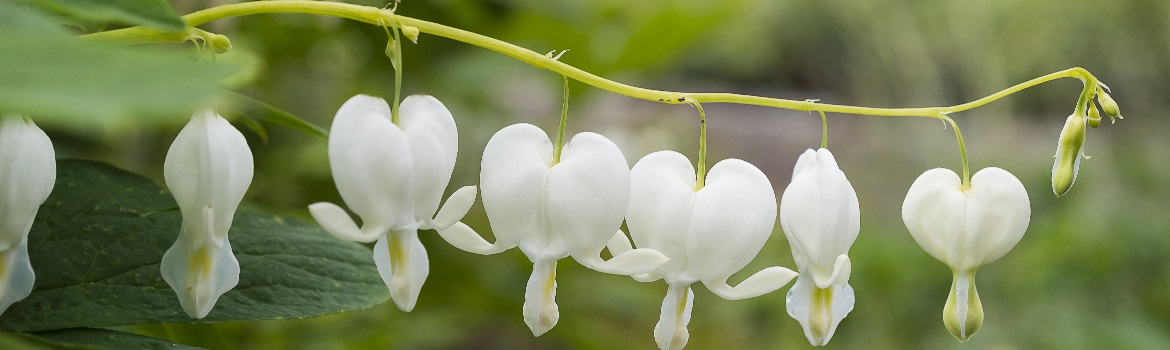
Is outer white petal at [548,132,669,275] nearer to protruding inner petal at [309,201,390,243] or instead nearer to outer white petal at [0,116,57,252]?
protruding inner petal at [309,201,390,243]

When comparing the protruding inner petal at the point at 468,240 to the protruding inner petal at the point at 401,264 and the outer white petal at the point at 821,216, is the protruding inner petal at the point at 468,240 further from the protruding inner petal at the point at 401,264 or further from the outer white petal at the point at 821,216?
the outer white petal at the point at 821,216

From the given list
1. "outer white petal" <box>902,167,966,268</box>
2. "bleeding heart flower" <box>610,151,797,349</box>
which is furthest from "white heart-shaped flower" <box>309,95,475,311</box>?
"outer white petal" <box>902,167,966,268</box>

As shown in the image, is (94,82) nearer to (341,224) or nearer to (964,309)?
(341,224)

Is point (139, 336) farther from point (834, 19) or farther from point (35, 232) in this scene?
point (834, 19)

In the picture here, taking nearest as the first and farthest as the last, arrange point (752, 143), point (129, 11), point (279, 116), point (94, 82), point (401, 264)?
point (94, 82) < point (129, 11) < point (401, 264) < point (279, 116) < point (752, 143)

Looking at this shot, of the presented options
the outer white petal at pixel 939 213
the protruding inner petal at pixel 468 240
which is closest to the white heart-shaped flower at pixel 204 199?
the protruding inner petal at pixel 468 240

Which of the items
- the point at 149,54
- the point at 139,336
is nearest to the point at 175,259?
the point at 139,336

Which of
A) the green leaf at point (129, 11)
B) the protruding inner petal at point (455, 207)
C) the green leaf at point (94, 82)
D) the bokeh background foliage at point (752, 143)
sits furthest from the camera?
the bokeh background foliage at point (752, 143)

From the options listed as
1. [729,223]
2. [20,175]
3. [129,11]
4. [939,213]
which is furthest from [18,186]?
[939,213]
